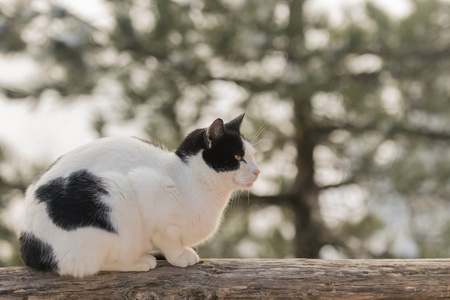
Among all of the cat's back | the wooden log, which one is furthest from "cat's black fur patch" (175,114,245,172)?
the wooden log

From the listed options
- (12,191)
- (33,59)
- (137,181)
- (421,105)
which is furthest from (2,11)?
(421,105)

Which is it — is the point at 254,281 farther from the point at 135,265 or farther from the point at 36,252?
the point at 36,252

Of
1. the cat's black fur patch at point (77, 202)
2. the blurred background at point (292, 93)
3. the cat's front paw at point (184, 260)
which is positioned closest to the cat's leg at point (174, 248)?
the cat's front paw at point (184, 260)

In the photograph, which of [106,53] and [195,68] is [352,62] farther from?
[106,53]

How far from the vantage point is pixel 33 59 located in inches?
93.9

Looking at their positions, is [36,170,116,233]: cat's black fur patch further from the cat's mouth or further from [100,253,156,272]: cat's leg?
the cat's mouth

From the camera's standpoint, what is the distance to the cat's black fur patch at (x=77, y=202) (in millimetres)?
979

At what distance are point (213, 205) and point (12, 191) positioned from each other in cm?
155

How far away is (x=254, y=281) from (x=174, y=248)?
0.19m

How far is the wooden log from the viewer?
1.03 metres

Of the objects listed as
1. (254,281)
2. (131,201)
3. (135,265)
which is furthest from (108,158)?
(254,281)

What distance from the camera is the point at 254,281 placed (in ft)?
3.59

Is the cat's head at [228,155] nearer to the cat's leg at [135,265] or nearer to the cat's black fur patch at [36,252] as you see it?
the cat's leg at [135,265]

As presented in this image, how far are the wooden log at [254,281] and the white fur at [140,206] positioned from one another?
0.04 metres
